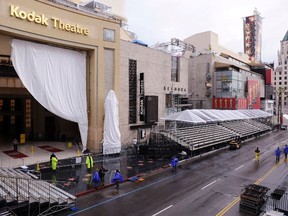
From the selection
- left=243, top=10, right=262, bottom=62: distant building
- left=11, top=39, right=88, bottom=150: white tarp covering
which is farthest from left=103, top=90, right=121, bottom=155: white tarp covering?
left=243, top=10, right=262, bottom=62: distant building

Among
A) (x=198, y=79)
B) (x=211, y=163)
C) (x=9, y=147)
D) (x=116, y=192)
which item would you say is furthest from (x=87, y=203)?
(x=198, y=79)

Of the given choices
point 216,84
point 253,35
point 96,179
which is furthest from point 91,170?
point 253,35

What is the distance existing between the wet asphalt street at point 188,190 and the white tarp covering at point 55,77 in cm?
1146

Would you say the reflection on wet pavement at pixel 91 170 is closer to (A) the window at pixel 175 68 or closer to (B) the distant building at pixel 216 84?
(A) the window at pixel 175 68

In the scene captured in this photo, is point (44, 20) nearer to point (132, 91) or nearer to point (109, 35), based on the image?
point (109, 35)

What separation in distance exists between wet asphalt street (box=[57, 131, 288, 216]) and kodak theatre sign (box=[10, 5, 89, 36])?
54.8 ft

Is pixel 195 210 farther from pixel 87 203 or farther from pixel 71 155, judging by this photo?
pixel 71 155

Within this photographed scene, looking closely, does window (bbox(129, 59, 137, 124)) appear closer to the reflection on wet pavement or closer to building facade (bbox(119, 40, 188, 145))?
building facade (bbox(119, 40, 188, 145))

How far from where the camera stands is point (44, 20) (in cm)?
2400

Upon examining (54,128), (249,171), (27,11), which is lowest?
(249,171)

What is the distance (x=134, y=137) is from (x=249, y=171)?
50.5ft

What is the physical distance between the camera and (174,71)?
44.4 metres

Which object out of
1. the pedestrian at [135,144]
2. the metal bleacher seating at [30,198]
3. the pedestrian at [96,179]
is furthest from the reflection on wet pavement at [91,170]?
the metal bleacher seating at [30,198]

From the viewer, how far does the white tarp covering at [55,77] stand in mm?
24000
